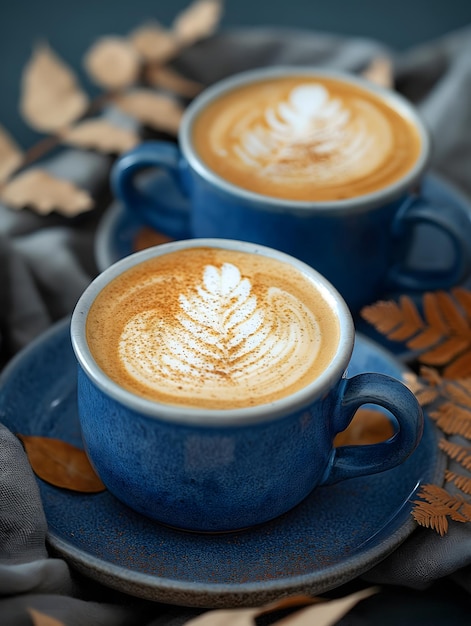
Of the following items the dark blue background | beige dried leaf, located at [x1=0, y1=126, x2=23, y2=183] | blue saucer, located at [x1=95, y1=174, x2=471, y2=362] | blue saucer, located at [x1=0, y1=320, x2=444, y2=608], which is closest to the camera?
blue saucer, located at [x1=0, y1=320, x2=444, y2=608]

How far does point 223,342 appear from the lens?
0.96 meters

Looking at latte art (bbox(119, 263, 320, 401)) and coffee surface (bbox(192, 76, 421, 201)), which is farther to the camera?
coffee surface (bbox(192, 76, 421, 201))

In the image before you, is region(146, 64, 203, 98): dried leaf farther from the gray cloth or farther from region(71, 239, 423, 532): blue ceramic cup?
region(71, 239, 423, 532): blue ceramic cup

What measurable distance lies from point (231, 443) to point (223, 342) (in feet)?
0.42

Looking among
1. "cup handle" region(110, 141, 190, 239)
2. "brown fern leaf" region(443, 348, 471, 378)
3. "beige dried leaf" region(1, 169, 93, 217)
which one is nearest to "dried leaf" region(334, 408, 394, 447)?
"brown fern leaf" region(443, 348, 471, 378)

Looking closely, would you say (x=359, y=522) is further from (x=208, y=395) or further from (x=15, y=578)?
(x=15, y=578)

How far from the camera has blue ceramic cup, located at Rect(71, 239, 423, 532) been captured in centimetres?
86

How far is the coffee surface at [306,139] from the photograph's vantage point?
129 centimetres

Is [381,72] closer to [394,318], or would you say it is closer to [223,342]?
[394,318]

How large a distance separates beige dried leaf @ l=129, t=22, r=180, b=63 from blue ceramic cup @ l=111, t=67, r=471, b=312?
0.29 m

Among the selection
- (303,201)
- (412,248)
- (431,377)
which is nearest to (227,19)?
(412,248)

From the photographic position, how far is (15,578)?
87 centimetres

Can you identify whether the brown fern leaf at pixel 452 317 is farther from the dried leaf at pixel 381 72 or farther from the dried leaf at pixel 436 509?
the dried leaf at pixel 381 72

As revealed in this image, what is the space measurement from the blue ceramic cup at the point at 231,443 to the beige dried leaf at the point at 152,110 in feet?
2.25
